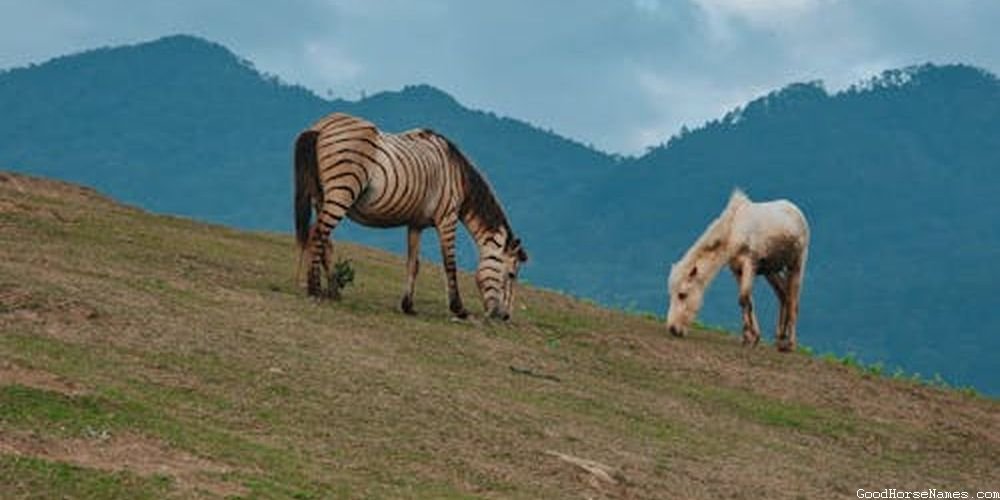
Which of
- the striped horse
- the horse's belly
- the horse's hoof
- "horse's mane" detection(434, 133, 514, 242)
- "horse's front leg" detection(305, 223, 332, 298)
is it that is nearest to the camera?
the striped horse

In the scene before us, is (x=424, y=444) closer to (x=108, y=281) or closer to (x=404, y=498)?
(x=404, y=498)

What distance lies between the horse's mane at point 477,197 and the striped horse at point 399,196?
2 centimetres

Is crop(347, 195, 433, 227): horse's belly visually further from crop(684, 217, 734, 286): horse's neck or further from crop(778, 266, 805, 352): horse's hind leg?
crop(778, 266, 805, 352): horse's hind leg

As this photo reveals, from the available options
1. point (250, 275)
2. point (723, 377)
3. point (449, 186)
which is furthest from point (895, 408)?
point (250, 275)

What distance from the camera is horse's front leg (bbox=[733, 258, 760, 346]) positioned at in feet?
85.3

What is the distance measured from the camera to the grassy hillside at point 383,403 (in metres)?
12.3

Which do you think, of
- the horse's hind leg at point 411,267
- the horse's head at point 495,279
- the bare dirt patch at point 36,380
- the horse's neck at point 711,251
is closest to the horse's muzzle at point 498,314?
the horse's head at point 495,279

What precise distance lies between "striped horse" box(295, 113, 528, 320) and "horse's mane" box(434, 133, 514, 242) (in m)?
0.02

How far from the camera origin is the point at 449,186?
23.3 m

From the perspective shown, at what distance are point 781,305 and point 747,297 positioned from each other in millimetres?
1470

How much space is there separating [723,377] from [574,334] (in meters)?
3.25

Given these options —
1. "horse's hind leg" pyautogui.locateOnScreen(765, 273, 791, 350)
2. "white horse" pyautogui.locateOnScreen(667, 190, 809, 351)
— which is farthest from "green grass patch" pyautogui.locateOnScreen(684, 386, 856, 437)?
"horse's hind leg" pyautogui.locateOnScreen(765, 273, 791, 350)

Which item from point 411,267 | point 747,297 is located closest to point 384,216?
point 411,267

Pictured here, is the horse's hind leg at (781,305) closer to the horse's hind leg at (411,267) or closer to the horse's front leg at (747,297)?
the horse's front leg at (747,297)
